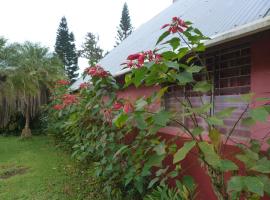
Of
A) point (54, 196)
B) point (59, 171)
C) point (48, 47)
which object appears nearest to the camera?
point (54, 196)

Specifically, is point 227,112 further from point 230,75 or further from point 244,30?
point 230,75

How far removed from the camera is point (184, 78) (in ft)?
8.32

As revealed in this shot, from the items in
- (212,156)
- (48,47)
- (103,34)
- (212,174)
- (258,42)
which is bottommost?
(212,174)

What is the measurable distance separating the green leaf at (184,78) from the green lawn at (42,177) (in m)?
3.61

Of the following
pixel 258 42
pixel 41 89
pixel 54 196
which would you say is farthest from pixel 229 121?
pixel 41 89

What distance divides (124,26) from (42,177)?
36343 mm

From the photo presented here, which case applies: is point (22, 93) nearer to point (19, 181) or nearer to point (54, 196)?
point (19, 181)

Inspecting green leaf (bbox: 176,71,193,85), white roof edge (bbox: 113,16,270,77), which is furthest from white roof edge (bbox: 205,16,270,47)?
green leaf (bbox: 176,71,193,85)

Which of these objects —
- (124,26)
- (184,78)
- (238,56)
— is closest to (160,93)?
(184,78)

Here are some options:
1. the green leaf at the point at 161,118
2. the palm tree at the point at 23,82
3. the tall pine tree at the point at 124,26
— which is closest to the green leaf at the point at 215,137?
the green leaf at the point at 161,118

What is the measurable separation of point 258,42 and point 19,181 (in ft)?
18.5

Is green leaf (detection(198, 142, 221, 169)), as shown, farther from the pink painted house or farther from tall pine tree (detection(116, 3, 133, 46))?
tall pine tree (detection(116, 3, 133, 46))

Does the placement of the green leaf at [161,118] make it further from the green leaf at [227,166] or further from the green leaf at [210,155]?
the green leaf at [227,166]

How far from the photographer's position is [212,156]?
2270mm
